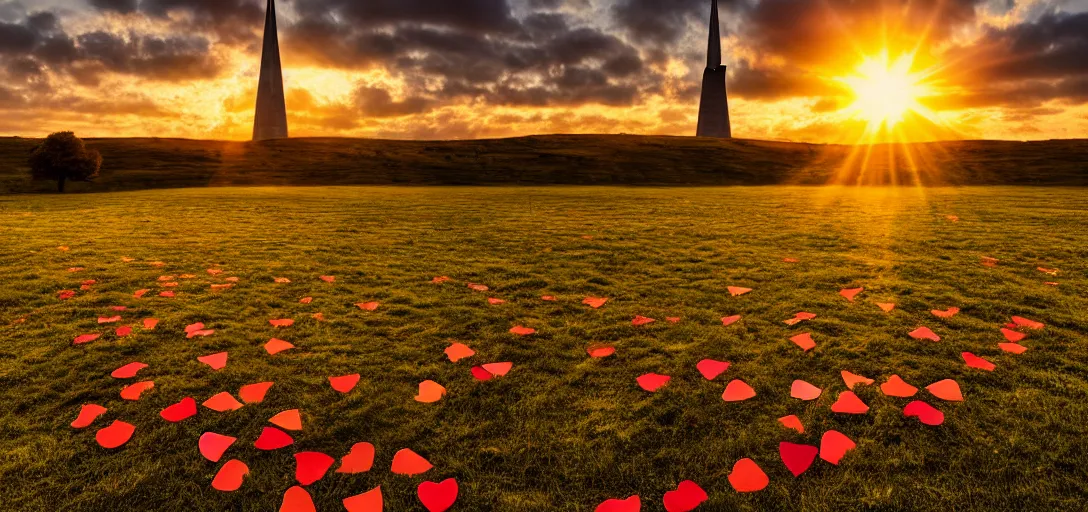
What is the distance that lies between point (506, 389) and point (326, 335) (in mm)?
2711

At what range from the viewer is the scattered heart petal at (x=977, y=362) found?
5.00 m

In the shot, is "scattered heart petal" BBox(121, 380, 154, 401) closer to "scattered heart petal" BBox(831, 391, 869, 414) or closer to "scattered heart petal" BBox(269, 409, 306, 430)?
"scattered heart petal" BBox(269, 409, 306, 430)

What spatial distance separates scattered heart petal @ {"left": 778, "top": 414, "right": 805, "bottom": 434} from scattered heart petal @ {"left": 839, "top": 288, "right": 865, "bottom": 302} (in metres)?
4.32

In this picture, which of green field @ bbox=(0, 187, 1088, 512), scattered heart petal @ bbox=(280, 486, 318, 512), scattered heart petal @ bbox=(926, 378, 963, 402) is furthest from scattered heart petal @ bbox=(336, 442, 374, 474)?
scattered heart petal @ bbox=(926, 378, 963, 402)

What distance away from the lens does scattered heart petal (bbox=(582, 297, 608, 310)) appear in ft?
25.0

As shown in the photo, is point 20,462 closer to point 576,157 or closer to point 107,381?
point 107,381

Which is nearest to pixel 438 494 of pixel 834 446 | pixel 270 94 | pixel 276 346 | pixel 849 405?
pixel 834 446

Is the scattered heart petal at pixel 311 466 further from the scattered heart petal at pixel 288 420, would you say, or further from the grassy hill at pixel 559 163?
the grassy hill at pixel 559 163

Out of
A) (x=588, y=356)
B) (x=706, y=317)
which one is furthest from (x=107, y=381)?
(x=706, y=317)

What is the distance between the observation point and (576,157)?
91.6 meters

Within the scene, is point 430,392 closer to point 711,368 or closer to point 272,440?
point 272,440

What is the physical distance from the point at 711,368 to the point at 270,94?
147480 mm

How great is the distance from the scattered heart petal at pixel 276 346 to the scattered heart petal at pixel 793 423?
4.99 meters

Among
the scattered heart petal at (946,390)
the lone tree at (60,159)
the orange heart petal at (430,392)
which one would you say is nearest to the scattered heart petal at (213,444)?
the orange heart petal at (430,392)
